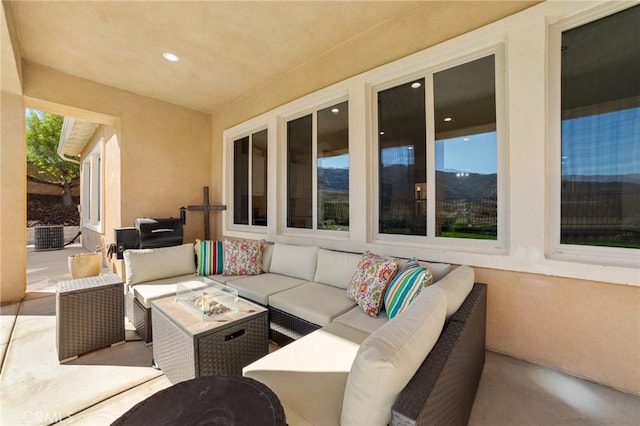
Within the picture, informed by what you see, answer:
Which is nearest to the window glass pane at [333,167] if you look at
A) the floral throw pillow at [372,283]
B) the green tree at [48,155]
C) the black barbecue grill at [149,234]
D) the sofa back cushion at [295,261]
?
the sofa back cushion at [295,261]

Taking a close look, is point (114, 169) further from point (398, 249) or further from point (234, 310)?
point (398, 249)

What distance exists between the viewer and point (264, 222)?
4297mm

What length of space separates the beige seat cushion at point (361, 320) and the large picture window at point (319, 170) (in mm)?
1330

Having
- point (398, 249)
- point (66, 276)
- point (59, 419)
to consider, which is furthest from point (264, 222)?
point (66, 276)

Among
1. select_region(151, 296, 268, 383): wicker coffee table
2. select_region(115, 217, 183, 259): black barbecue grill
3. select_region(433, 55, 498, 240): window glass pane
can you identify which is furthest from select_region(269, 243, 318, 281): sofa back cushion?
select_region(115, 217, 183, 259): black barbecue grill

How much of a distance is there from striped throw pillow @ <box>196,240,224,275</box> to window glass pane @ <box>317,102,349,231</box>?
4.34 ft

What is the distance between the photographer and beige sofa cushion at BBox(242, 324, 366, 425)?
1110 mm

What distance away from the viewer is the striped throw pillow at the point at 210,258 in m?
3.22

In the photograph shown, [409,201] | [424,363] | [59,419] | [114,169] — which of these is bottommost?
[59,419]

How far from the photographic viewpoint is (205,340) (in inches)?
64.1

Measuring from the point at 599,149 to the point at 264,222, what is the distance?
3803mm

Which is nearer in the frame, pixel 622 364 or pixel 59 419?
pixel 59 419

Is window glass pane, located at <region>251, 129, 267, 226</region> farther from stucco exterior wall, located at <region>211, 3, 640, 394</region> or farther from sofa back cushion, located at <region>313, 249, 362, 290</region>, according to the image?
stucco exterior wall, located at <region>211, 3, 640, 394</region>

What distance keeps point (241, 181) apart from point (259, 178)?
1.90 ft
